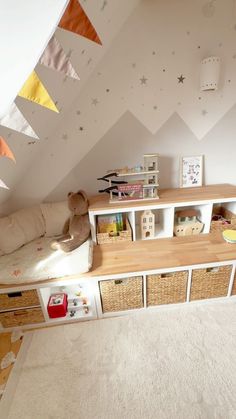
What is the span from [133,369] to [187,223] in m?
1.17

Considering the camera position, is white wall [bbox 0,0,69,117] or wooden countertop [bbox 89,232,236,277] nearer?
white wall [bbox 0,0,69,117]

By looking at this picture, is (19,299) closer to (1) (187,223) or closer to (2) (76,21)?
(1) (187,223)

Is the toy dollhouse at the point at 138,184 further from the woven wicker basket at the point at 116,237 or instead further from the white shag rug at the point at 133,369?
the white shag rug at the point at 133,369

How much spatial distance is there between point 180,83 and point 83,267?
161cm

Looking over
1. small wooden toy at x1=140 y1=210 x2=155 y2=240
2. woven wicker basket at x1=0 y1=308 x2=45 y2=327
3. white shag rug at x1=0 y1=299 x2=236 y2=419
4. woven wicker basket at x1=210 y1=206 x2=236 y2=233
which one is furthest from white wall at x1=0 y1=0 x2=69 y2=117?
woven wicker basket at x1=210 y1=206 x2=236 y2=233

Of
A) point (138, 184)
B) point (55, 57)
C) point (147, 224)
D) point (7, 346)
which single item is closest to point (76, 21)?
point (55, 57)

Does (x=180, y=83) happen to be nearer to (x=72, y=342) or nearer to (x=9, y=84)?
(x=9, y=84)

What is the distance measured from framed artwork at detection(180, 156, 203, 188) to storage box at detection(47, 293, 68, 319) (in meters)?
1.39

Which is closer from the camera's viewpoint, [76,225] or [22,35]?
[22,35]

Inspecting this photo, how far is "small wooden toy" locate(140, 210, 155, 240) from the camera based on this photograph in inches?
72.5

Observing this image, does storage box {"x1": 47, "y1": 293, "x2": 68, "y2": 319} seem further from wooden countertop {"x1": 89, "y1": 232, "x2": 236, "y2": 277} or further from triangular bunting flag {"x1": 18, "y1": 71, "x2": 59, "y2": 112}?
triangular bunting flag {"x1": 18, "y1": 71, "x2": 59, "y2": 112}

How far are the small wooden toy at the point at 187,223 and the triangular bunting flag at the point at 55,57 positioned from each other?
1477mm

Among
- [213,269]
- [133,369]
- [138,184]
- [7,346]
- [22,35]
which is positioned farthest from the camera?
[138,184]

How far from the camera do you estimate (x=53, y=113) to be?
1.38m
